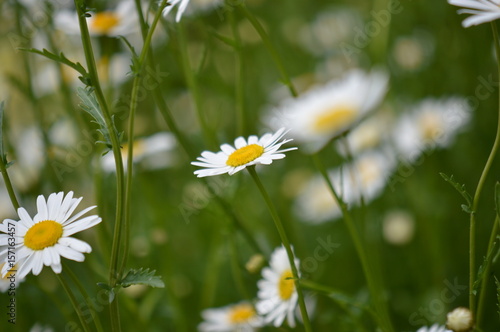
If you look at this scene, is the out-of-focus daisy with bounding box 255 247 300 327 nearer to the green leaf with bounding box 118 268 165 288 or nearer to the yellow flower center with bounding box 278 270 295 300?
the yellow flower center with bounding box 278 270 295 300

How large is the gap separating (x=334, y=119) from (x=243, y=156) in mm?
471

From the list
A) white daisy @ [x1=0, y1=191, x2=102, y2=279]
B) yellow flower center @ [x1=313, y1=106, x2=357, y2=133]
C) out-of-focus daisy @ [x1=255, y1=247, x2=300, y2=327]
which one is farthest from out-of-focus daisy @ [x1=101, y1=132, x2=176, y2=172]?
white daisy @ [x1=0, y1=191, x2=102, y2=279]

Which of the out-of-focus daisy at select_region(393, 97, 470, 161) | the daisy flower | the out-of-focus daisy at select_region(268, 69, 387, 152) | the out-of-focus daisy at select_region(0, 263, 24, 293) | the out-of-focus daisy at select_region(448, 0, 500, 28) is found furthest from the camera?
the out-of-focus daisy at select_region(393, 97, 470, 161)

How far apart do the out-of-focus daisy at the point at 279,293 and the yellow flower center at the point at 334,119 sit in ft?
0.91

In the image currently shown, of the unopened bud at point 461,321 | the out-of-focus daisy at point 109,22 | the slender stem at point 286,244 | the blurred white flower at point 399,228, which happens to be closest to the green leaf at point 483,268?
the unopened bud at point 461,321

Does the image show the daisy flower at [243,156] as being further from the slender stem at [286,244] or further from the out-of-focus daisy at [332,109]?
the out-of-focus daisy at [332,109]

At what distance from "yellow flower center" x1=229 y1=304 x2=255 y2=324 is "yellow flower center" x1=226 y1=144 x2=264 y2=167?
50 cm

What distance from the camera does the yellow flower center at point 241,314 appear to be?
4.00ft

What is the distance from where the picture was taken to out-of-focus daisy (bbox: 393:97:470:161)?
1.52 metres

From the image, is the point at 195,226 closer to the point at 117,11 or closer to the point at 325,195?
the point at 325,195

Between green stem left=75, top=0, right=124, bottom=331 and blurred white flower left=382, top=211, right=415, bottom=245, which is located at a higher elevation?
green stem left=75, top=0, right=124, bottom=331

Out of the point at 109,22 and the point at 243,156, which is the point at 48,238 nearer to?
the point at 243,156

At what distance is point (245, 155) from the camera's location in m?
0.80

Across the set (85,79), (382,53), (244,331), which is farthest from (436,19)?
(85,79)
